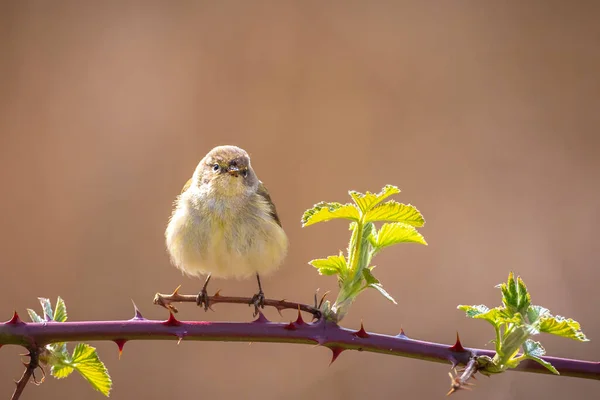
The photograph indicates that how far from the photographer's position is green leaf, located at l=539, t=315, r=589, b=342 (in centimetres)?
97

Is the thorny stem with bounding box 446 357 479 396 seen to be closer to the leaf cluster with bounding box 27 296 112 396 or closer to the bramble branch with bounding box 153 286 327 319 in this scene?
the bramble branch with bounding box 153 286 327 319

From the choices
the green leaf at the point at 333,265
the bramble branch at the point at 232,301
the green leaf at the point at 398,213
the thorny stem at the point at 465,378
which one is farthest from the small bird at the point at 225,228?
the thorny stem at the point at 465,378

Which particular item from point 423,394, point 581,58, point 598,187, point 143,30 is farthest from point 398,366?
point 143,30

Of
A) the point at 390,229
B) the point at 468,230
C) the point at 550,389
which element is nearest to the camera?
the point at 390,229

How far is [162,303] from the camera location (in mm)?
1264

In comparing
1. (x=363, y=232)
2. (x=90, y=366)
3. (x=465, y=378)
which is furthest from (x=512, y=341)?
(x=90, y=366)

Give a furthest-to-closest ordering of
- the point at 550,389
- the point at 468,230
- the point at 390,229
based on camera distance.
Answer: the point at 468,230 < the point at 550,389 < the point at 390,229

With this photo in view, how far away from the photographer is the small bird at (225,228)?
208 cm

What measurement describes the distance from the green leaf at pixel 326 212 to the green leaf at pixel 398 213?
0.04m

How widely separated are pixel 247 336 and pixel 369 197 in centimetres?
31

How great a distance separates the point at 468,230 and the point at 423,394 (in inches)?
29.3

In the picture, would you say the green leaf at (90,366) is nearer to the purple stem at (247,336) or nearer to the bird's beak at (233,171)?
the purple stem at (247,336)

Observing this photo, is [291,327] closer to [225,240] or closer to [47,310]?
[47,310]

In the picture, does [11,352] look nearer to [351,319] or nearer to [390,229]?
[351,319]
